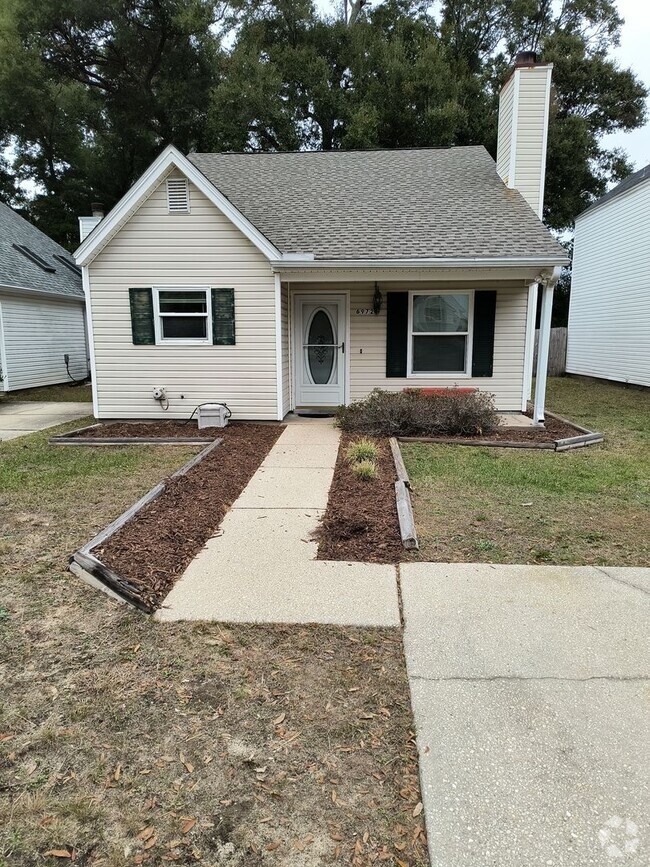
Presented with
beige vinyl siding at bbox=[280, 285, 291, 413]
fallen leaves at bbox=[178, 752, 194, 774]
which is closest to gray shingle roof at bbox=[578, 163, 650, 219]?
beige vinyl siding at bbox=[280, 285, 291, 413]

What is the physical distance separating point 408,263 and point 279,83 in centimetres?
1664

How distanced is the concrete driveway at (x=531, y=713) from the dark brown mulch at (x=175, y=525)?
166 centimetres

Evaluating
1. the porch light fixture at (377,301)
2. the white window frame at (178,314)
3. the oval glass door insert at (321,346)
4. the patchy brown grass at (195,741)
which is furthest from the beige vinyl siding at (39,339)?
the patchy brown grass at (195,741)

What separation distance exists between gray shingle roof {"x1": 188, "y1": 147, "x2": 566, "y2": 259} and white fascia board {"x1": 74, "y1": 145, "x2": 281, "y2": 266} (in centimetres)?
71

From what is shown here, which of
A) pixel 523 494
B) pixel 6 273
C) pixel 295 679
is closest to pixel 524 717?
pixel 295 679

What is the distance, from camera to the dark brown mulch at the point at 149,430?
8727mm

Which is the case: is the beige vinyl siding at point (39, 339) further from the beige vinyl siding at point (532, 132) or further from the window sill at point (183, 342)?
the beige vinyl siding at point (532, 132)

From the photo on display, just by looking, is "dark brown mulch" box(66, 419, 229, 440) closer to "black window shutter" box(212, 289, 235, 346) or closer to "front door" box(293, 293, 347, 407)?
"black window shutter" box(212, 289, 235, 346)

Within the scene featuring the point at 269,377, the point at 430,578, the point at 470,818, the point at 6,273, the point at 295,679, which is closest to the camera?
the point at 470,818

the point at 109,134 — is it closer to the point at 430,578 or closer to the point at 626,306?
the point at 626,306

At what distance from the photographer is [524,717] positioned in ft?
7.93

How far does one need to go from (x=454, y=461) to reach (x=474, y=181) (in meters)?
7.89

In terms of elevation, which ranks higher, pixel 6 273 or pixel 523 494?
pixel 6 273

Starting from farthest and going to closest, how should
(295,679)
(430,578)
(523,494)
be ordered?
1. (523,494)
2. (430,578)
3. (295,679)
